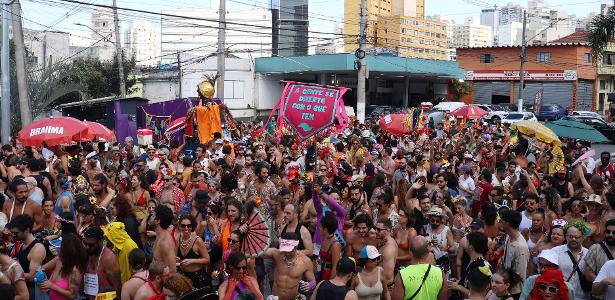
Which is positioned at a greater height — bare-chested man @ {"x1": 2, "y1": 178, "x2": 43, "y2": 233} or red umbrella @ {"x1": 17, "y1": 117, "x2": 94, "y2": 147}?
red umbrella @ {"x1": 17, "y1": 117, "x2": 94, "y2": 147}

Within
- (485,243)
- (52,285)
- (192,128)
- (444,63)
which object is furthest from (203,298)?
(444,63)

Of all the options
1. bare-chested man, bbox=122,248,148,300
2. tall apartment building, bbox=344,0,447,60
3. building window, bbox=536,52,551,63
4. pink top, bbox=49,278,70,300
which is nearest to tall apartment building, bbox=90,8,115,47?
pink top, bbox=49,278,70,300

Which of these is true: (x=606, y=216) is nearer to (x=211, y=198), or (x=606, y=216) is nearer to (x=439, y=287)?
(x=439, y=287)

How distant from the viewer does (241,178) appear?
35.1ft

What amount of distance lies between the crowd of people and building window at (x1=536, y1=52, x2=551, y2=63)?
133ft

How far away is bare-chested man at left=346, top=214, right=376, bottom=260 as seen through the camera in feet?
22.6

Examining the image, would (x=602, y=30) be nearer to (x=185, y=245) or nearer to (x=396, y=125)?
(x=396, y=125)

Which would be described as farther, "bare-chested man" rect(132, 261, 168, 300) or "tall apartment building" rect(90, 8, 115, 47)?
"tall apartment building" rect(90, 8, 115, 47)

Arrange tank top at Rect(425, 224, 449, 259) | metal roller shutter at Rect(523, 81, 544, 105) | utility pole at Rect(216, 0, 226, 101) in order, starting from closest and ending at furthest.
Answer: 1. tank top at Rect(425, 224, 449, 259)
2. utility pole at Rect(216, 0, 226, 101)
3. metal roller shutter at Rect(523, 81, 544, 105)

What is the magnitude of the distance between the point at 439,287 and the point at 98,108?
25.1 meters

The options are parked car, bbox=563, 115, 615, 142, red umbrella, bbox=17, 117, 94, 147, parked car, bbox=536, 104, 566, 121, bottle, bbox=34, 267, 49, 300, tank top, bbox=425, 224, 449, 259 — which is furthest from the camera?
parked car, bbox=536, 104, 566, 121

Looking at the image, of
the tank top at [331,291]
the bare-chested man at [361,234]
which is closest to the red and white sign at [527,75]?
the bare-chested man at [361,234]

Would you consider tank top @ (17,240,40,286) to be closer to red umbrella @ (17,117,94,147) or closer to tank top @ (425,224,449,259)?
tank top @ (425,224,449,259)

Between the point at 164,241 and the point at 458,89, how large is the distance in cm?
4408
